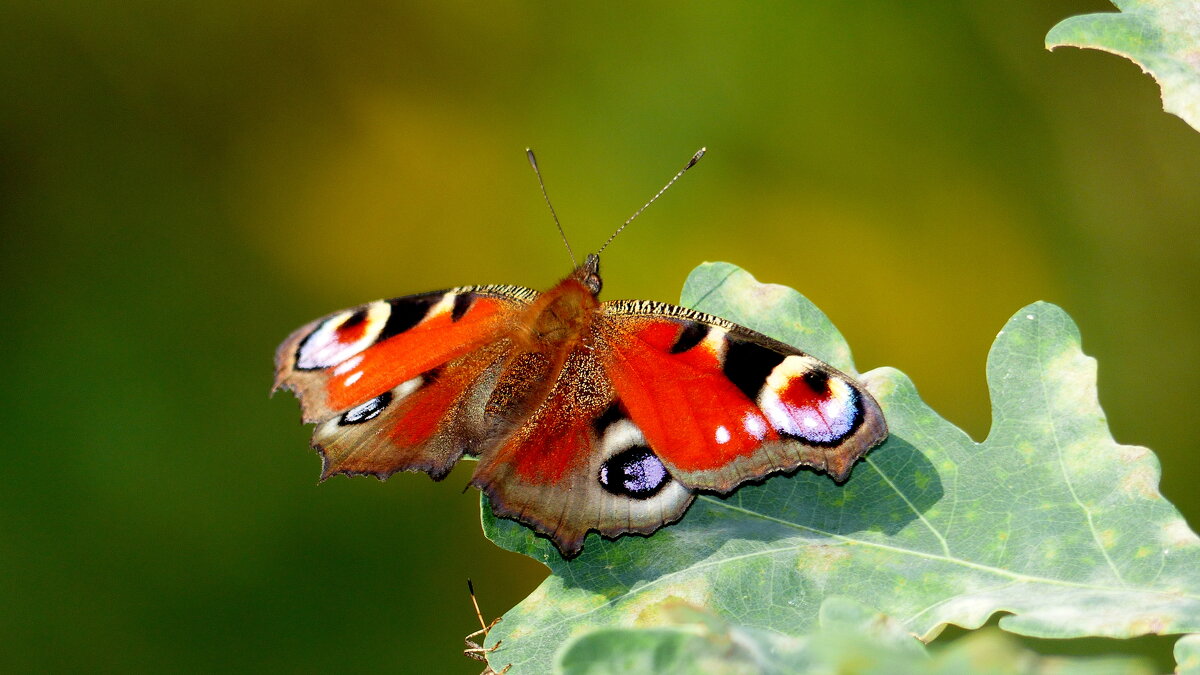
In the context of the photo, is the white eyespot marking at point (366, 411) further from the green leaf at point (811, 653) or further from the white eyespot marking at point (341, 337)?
the green leaf at point (811, 653)

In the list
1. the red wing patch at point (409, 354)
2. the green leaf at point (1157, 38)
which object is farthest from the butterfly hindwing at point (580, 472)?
the green leaf at point (1157, 38)

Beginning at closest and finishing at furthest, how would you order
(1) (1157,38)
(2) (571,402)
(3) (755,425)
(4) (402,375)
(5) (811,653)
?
(5) (811,653)
(1) (1157,38)
(3) (755,425)
(2) (571,402)
(4) (402,375)

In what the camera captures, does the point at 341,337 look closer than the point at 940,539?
No

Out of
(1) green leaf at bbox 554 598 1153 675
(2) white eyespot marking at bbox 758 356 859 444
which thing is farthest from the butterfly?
(1) green leaf at bbox 554 598 1153 675

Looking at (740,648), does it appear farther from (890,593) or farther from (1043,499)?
(1043,499)

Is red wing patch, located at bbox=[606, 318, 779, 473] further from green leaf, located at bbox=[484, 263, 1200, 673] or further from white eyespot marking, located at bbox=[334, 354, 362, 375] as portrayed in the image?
white eyespot marking, located at bbox=[334, 354, 362, 375]

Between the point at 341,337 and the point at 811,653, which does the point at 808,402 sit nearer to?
the point at 811,653

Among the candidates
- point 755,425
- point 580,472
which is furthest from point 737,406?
point 580,472

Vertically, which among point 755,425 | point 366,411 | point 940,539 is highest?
point 366,411
